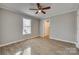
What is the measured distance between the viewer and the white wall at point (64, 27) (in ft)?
6.31

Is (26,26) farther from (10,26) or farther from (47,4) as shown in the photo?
(47,4)

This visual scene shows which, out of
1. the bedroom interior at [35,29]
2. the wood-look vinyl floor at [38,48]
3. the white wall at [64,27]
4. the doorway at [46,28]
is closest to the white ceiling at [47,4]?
the bedroom interior at [35,29]

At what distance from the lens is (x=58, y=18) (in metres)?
2.12

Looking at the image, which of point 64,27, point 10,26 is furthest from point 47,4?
point 10,26

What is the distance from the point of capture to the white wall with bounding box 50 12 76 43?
6.31ft

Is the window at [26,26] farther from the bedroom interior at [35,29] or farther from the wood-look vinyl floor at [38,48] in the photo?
the wood-look vinyl floor at [38,48]

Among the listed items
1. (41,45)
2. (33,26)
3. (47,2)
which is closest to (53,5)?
(47,2)

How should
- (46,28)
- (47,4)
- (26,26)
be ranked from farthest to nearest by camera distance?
1. (46,28)
2. (26,26)
3. (47,4)

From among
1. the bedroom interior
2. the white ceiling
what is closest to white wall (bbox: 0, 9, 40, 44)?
the bedroom interior

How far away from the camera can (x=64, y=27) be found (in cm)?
205

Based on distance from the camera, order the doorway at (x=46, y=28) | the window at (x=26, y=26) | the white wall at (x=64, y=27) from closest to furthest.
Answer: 1. the white wall at (x=64, y=27)
2. the window at (x=26, y=26)
3. the doorway at (x=46, y=28)

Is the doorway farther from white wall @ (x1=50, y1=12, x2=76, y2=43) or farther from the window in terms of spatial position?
the window

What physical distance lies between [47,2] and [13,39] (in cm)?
97
